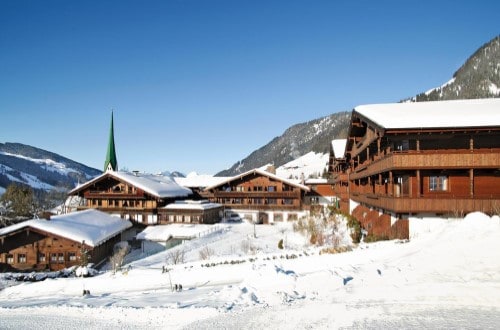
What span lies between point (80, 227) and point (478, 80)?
148 meters

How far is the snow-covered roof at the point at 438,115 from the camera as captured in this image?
795 inches

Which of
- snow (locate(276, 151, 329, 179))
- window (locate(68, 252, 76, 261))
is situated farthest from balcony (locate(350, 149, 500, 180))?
snow (locate(276, 151, 329, 179))

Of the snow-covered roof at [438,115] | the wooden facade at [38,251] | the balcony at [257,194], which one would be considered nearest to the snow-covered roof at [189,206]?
the balcony at [257,194]

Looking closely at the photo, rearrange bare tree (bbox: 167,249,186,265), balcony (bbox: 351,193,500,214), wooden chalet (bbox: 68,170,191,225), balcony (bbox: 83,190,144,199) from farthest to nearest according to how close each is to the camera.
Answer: balcony (bbox: 83,190,144,199) < wooden chalet (bbox: 68,170,191,225) < bare tree (bbox: 167,249,186,265) < balcony (bbox: 351,193,500,214)

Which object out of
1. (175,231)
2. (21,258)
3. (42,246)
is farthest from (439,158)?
(21,258)

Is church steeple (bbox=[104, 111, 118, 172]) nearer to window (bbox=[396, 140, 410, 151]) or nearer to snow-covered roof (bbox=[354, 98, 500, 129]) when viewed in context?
snow-covered roof (bbox=[354, 98, 500, 129])

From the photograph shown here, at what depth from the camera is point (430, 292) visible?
1088 cm

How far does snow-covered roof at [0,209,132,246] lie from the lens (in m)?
28.0

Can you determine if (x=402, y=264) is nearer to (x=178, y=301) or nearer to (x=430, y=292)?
(x=430, y=292)

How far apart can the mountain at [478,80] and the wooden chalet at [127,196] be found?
114495 millimetres

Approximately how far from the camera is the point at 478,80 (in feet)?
444

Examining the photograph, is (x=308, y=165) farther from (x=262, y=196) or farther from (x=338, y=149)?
(x=262, y=196)

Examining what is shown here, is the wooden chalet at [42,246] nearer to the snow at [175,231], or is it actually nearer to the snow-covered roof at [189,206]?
the snow at [175,231]

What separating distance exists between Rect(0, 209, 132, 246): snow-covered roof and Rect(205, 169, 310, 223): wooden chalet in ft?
51.0
